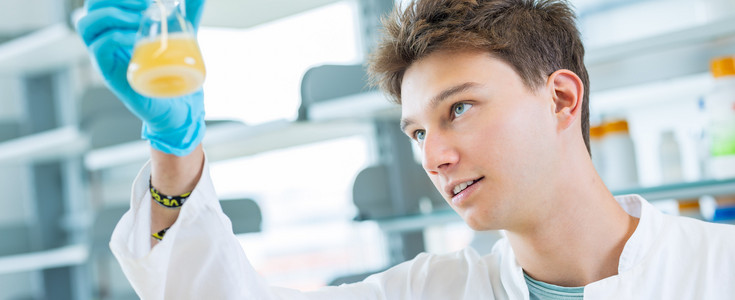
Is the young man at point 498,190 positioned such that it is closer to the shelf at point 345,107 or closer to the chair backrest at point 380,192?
the shelf at point 345,107

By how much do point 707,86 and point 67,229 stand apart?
328 cm

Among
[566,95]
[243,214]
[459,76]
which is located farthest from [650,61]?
[243,214]

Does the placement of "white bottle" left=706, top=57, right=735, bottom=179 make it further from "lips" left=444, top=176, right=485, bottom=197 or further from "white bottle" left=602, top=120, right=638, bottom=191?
"lips" left=444, top=176, right=485, bottom=197

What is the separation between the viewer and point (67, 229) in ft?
12.9

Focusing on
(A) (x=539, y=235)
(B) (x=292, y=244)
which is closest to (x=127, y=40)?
(A) (x=539, y=235)

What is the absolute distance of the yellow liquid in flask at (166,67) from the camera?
101 centimetres

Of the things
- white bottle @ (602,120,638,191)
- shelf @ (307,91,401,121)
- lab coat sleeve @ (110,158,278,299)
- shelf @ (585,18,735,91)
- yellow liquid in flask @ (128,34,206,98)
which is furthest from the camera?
shelf @ (307,91,401,121)

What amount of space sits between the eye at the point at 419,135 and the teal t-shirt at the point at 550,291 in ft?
1.21

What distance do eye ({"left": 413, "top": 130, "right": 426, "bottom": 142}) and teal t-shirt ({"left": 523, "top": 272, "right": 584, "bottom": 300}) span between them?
37 centimetres

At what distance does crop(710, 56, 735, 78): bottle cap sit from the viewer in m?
1.83

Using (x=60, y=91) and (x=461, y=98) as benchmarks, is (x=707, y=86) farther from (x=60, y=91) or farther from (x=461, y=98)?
(x=60, y=91)

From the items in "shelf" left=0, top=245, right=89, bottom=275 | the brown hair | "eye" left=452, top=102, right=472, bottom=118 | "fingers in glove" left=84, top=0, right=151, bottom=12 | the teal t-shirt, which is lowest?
"shelf" left=0, top=245, right=89, bottom=275

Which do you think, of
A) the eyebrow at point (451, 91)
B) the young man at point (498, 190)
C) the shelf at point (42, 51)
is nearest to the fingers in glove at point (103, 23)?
the young man at point (498, 190)

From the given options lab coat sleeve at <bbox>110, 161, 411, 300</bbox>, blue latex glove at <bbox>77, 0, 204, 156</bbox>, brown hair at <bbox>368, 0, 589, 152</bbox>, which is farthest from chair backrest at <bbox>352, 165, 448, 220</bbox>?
blue latex glove at <bbox>77, 0, 204, 156</bbox>
